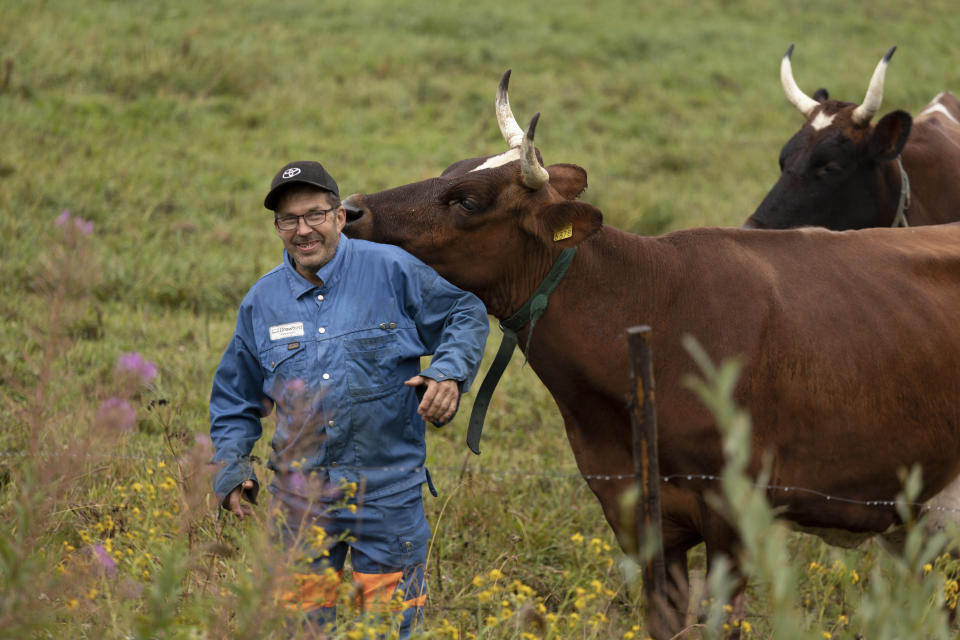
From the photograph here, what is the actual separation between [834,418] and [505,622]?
1372 mm

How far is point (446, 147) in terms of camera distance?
35.5 feet

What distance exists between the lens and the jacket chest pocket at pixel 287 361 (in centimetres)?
354

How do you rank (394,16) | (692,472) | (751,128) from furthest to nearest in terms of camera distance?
(394,16) → (751,128) → (692,472)

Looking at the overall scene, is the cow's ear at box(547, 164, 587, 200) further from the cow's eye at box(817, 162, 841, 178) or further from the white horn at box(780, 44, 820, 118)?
the white horn at box(780, 44, 820, 118)

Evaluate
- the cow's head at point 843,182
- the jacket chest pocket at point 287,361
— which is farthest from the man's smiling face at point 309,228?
the cow's head at point 843,182

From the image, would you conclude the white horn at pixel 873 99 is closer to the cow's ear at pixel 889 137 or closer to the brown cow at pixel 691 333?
the cow's ear at pixel 889 137

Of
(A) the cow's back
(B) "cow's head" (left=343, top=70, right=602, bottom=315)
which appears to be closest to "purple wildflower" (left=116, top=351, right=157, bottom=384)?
(B) "cow's head" (left=343, top=70, right=602, bottom=315)

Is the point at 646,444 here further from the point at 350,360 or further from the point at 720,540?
the point at 350,360

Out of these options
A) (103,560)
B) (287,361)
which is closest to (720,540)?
(287,361)

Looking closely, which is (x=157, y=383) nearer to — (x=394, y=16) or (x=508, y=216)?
(x=508, y=216)

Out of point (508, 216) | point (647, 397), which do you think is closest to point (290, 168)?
point (508, 216)

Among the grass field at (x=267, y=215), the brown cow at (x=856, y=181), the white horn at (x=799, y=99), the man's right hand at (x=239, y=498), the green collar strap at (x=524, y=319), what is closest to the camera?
the grass field at (x=267, y=215)

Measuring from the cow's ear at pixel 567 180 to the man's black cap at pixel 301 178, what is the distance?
32.1 inches

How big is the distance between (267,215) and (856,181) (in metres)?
5.12
